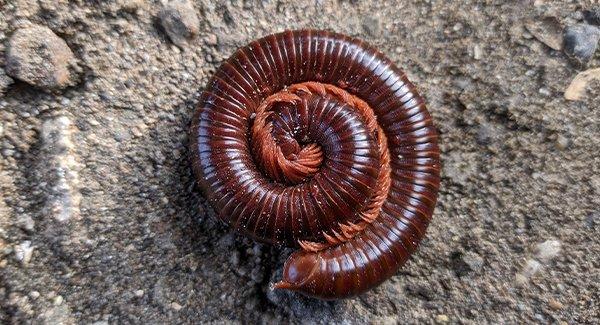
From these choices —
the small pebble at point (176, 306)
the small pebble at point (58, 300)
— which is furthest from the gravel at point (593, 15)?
the small pebble at point (58, 300)

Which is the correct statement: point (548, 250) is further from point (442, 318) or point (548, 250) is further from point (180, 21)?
point (180, 21)

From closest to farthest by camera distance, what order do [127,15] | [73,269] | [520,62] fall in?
[73,269]
[127,15]
[520,62]

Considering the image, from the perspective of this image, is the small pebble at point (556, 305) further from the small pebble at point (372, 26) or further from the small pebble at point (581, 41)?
the small pebble at point (372, 26)

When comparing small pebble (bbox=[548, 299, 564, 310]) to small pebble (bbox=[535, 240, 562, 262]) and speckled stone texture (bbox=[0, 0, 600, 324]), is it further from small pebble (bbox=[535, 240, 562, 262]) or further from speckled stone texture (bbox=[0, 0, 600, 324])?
small pebble (bbox=[535, 240, 562, 262])

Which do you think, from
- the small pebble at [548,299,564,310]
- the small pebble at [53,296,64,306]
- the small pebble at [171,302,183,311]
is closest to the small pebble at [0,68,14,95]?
the small pebble at [53,296,64,306]

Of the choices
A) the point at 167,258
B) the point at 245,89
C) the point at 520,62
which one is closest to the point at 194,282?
the point at 167,258

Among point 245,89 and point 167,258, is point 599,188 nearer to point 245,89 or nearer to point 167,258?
point 245,89

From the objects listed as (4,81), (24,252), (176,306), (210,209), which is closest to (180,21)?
(4,81)
